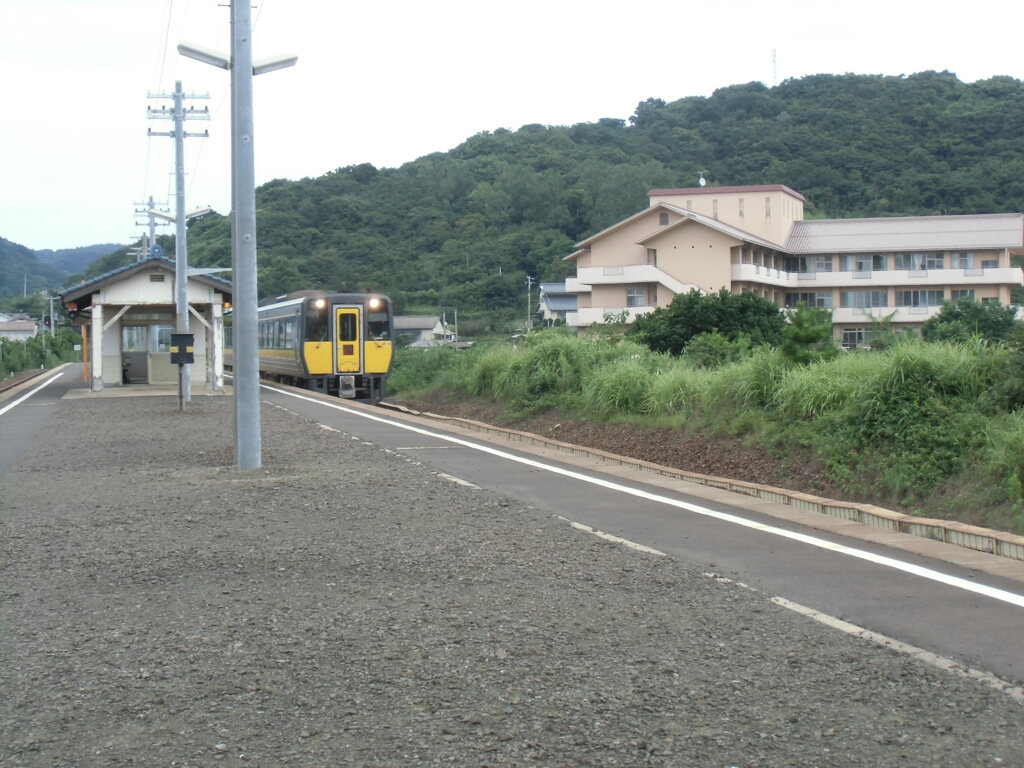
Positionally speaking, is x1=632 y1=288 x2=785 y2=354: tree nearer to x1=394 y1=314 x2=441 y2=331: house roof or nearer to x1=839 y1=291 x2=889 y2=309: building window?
x1=839 y1=291 x2=889 y2=309: building window

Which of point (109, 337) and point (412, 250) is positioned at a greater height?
point (412, 250)

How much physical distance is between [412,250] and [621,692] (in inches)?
2832

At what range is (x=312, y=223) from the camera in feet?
236

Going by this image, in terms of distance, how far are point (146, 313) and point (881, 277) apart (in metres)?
38.6

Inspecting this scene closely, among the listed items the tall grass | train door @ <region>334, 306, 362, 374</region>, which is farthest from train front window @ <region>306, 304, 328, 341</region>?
the tall grass

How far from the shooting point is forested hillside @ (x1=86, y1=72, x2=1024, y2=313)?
70.4 m

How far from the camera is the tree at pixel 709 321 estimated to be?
29594 millimetres

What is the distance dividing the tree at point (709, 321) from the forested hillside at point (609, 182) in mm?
31922

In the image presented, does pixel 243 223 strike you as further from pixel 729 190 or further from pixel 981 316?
pixel 729 190

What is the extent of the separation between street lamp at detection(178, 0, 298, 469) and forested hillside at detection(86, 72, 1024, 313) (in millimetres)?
48988

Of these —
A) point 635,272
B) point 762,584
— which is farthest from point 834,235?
point 762,584

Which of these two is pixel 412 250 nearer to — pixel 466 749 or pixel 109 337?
pixel 109 337

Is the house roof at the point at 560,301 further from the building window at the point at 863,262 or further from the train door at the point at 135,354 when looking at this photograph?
the train door at the point at 135,354

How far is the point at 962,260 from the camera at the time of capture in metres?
54.1
